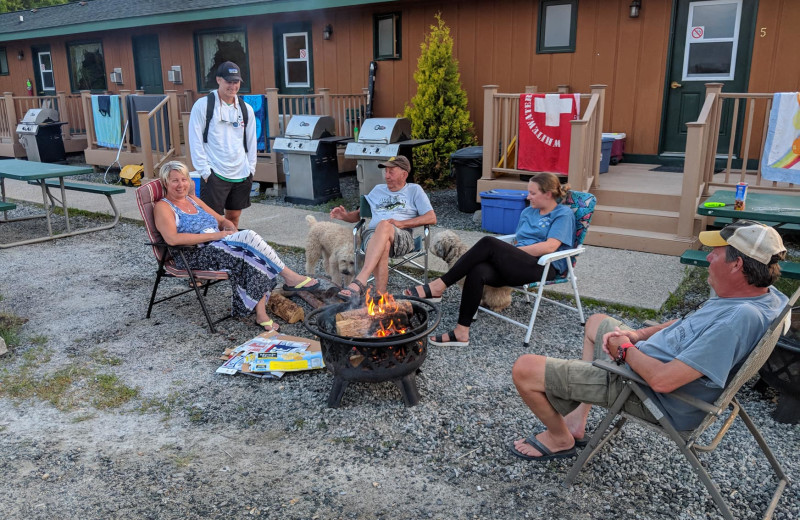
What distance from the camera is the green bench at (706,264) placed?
12.2 ft

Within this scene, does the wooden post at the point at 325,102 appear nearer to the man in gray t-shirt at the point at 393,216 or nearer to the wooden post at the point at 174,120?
the wooden post at the point at 174,120

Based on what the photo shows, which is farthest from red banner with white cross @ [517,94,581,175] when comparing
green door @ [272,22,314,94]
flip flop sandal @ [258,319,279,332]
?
green door @ [272,22,314,94]

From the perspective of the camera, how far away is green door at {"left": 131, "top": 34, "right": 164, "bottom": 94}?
13375mm

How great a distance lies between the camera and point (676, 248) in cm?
581

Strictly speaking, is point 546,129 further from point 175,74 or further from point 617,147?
point 175,74

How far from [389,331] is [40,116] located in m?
11.9

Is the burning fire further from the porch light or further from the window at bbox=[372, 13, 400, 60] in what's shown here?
the window at bbox=[372, 13, 400, 60]

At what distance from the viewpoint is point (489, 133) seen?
23.2ft

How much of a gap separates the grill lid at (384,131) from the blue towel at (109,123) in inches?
210

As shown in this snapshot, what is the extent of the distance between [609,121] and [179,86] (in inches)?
350

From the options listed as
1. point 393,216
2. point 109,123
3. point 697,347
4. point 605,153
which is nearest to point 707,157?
point 605,153

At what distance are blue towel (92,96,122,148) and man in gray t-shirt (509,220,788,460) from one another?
10.4 m

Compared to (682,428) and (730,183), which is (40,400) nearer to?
(682,428)

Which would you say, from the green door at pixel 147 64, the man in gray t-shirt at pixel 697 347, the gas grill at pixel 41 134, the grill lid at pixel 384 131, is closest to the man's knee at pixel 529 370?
the man in gray t-shirt at pixel 697 347
